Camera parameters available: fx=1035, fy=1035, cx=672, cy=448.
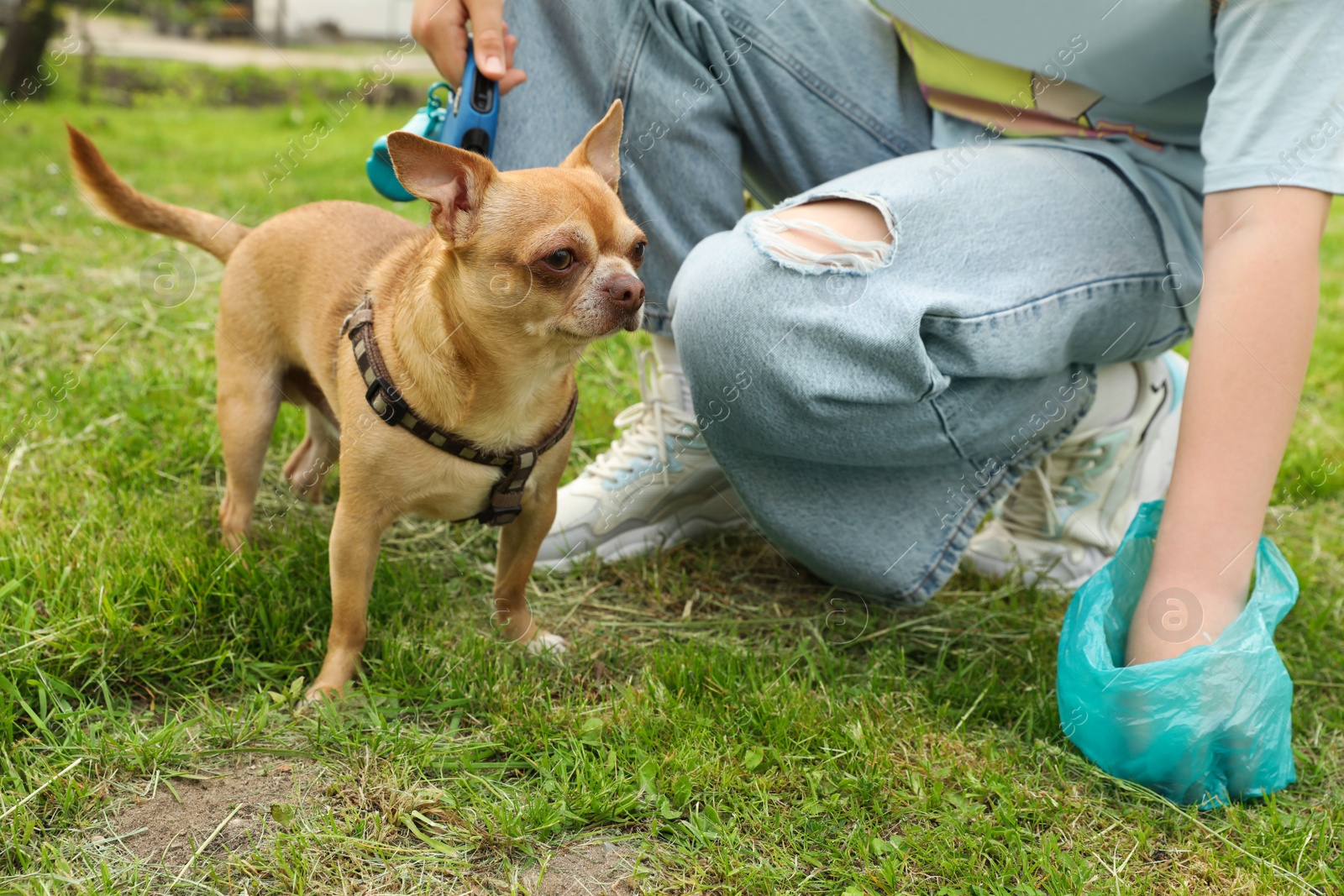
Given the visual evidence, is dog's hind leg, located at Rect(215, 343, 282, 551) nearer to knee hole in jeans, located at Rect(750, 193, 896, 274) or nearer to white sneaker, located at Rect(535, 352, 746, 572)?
white sneaker, located at Rect(535, 352, 746, 572)

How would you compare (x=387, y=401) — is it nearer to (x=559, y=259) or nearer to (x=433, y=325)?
(x=433, y=325)

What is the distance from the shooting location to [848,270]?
189 centimetres

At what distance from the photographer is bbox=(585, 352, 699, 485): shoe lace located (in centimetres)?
249

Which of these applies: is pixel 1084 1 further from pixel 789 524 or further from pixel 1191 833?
pixel 1191 833

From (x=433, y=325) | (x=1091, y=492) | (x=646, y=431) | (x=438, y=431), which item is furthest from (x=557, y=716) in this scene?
(x=1091, y=492)

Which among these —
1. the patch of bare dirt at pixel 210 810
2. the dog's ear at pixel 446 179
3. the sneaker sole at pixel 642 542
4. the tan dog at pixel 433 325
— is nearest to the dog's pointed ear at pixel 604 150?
the tan dog at pixel 433 325

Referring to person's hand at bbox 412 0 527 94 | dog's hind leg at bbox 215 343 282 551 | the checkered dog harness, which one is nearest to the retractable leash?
person's hand at bbox 412 0 527 94

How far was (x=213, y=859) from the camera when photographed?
1487 mm

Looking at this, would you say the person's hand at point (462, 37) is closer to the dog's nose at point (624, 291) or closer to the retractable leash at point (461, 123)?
the retractable leash at point (461, 123)

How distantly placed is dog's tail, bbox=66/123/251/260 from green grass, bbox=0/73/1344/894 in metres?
0.56

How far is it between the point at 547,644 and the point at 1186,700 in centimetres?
116

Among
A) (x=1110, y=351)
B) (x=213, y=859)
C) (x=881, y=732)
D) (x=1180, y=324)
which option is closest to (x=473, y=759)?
(x=213, y=859)

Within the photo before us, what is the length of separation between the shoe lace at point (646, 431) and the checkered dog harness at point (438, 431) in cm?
48

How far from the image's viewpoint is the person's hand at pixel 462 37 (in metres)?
1.91
